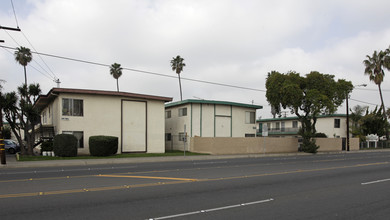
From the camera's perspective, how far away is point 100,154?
2473 centimetres

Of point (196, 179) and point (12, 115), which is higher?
point (12, 115)

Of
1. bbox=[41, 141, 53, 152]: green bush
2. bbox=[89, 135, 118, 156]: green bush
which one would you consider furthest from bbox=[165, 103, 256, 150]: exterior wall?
bbox=[41, 141, 53, 152]: green bush

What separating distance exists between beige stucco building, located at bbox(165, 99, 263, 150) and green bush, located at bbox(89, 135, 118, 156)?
33.8 feet

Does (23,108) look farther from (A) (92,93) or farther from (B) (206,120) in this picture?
(B) (206,120)

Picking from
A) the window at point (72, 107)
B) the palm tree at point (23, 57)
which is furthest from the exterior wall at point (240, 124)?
the palm tree at point (23, 57)

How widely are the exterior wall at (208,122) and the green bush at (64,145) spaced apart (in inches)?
510

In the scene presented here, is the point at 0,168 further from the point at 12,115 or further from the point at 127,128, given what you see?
the point at 127,128

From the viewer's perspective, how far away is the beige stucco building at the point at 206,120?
33875 millimetres

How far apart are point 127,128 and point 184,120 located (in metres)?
8.05

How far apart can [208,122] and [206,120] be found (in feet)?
1.19

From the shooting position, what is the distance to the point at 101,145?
2459 centimetres

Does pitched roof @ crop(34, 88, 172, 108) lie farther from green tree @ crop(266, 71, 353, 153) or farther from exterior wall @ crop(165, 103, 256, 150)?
green tree @ crop(266, 71, 353, 153)

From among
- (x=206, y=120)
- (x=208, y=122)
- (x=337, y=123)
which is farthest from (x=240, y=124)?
(x=337, y=123)

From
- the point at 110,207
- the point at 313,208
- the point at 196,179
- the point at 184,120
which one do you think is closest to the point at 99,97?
the point at 184,120
